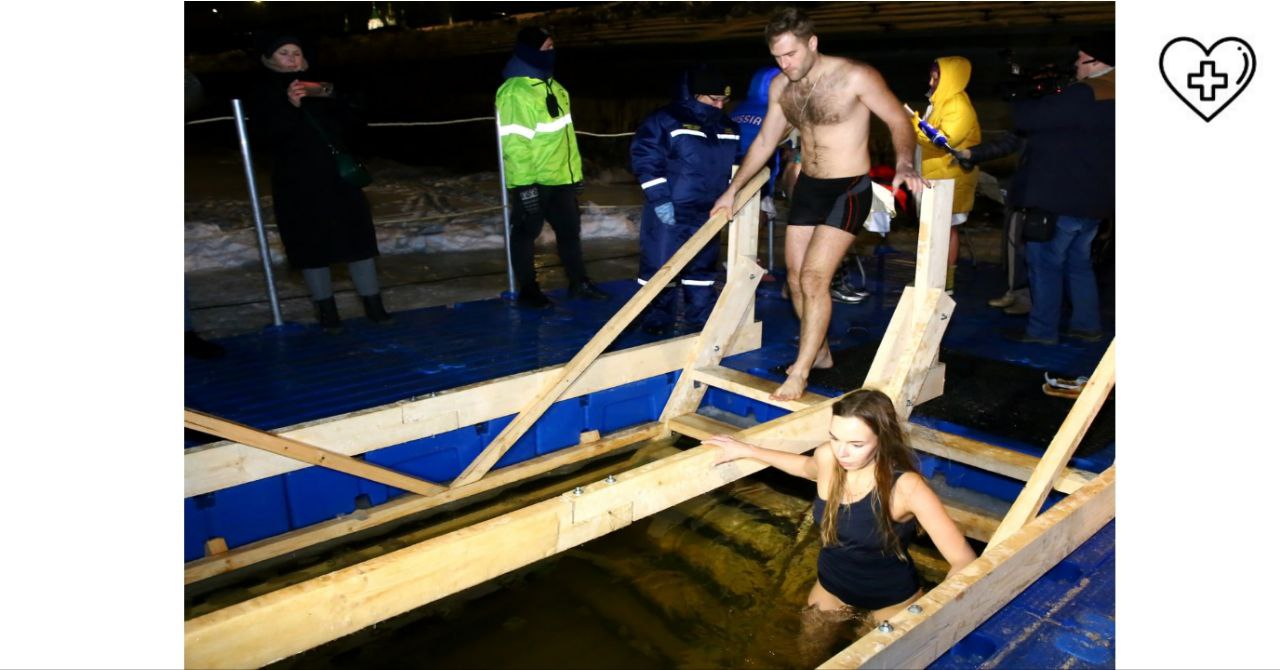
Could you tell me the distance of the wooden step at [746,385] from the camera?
4336mm

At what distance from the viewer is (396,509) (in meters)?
3.91

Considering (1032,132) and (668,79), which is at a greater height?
(668,79)

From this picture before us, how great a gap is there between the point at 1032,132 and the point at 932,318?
1608 millimetres

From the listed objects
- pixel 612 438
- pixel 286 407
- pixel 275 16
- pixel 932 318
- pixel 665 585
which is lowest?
pixel 665 585

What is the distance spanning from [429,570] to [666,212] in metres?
2.93

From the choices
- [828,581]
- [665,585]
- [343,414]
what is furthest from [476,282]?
[828,581]

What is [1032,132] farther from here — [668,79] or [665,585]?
[668,79]

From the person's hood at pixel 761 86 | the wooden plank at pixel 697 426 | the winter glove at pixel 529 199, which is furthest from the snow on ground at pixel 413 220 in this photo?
the wooden plank at pixel 697 426

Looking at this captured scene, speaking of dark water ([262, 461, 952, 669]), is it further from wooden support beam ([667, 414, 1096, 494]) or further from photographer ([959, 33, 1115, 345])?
photographer ([959, 33, 1115, 345])

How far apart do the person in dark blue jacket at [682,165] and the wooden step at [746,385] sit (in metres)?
0.59

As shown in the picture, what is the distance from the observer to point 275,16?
1670 centimetres

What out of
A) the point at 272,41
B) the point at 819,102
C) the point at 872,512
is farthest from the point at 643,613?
the point at 272,41

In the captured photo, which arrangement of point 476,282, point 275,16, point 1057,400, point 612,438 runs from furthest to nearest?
point 275,16 < point 476,282 < point 612,438 < point 1057,400

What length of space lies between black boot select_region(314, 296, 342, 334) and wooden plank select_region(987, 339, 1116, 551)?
3.70 metres
